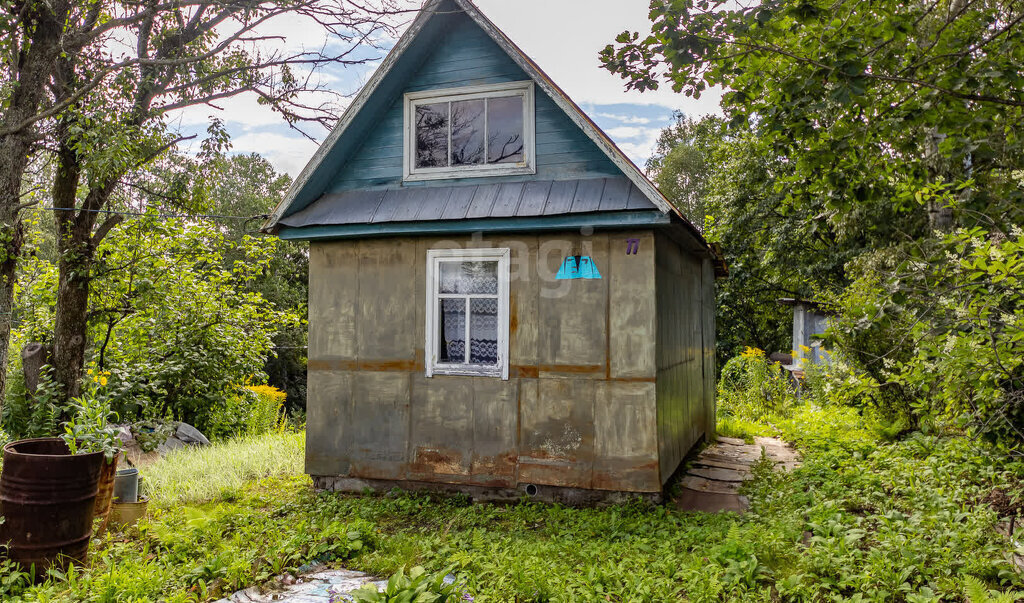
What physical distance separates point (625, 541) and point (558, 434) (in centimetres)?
151

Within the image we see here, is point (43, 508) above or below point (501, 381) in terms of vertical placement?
below

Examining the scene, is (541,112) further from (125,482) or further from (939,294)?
(125,482)

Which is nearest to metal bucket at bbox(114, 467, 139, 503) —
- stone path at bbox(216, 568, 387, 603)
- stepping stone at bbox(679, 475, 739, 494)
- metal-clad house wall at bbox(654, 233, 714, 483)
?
stone path at bbox(216, 568, 387, 603)

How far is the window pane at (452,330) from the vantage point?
7.27m

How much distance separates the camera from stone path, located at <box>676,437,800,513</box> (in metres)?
7.04

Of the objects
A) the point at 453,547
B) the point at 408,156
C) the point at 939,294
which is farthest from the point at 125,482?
the point at 939,294

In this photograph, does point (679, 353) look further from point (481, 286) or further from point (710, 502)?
point (481, 286)

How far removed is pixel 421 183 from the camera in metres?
7.57

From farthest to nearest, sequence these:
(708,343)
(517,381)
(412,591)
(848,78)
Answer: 1. (708,343)
2. (517,381)
3. (848,78)
4. (412,591)

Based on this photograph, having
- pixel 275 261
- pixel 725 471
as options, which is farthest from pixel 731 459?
pixel 275 261

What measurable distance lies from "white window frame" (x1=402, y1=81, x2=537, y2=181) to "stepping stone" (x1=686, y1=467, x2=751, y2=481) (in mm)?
4569

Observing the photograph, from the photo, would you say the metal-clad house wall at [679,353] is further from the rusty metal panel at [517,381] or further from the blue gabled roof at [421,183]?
the blue gabled roof at [421,183]

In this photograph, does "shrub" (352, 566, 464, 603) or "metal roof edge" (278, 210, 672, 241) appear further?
"metal roof edge" (278, 210, 672, 241)

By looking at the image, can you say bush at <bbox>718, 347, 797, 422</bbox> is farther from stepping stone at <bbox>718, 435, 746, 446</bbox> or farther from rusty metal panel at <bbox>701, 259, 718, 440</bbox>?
rusty metal panel at <bbox>701, 259, 718, 440</bbox>
